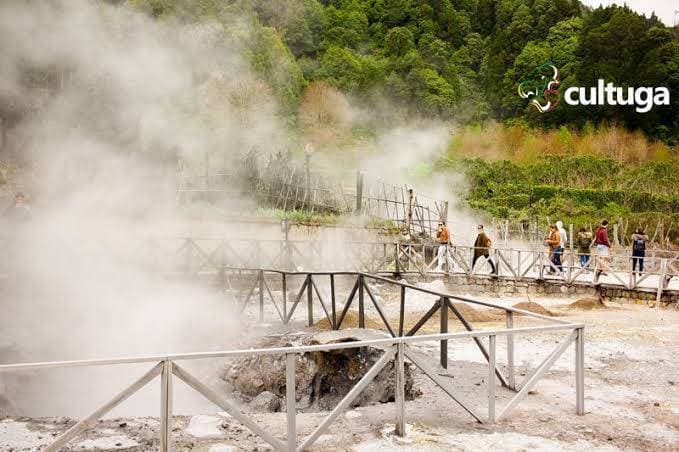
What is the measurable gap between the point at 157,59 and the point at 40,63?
629cm

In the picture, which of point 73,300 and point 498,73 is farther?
point 498,73

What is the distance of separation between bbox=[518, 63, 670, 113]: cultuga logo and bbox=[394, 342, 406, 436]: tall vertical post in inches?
1575

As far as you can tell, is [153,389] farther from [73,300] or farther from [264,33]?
[264,33]

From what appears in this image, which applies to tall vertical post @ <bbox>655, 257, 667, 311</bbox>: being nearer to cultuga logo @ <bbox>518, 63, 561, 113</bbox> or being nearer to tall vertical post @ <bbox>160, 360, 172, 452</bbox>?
tall vertical post @ <bbox>160, 360, 172, 452</bbox>

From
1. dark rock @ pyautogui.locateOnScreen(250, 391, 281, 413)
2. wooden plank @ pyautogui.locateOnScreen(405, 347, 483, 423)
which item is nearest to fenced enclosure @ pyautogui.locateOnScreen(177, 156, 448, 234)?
dark rock @ pyautogui.locateOnScreen(250, 391, 281, 413)

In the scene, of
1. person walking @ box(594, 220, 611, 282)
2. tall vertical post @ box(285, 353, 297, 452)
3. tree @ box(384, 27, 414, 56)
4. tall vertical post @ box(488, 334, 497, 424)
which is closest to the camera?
tall vertical post @ box(285, 353, 297, 452)

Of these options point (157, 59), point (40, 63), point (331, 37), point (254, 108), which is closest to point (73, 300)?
point (40, 63)

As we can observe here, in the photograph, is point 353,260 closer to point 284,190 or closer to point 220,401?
point 284,190

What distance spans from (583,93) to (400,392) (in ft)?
138

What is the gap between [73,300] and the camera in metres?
9.69

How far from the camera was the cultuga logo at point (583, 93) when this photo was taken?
38.3m

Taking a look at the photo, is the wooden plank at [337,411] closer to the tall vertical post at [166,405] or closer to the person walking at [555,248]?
the tall vertical post at [166,405]

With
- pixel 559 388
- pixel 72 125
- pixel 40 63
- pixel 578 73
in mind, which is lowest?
pixel 559 388

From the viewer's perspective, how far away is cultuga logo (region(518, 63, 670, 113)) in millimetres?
38281
